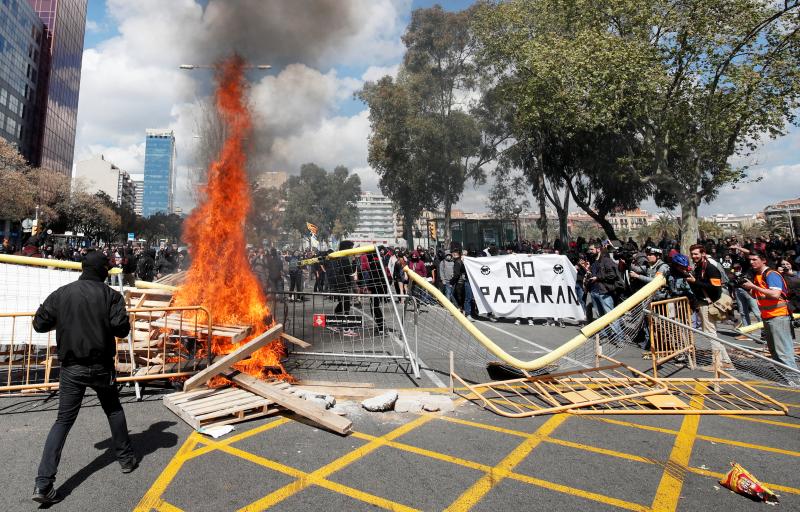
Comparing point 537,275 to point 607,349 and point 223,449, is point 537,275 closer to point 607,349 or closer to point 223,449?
point 607,349

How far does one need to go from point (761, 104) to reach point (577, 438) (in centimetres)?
1678

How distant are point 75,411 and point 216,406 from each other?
4.58ft

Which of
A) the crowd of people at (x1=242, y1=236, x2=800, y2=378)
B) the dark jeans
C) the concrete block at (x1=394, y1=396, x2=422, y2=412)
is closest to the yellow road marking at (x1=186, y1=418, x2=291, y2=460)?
the dark jeans

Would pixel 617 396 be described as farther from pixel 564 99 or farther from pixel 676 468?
pixel 564 99

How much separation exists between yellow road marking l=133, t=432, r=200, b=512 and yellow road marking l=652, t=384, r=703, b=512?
3497 mm

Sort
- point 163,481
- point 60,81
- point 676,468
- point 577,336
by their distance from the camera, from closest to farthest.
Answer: point 163,481 < point 676,468 < point 577,336 < point 60,81

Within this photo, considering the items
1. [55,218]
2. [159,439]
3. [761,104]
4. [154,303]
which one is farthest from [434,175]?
[55,218]

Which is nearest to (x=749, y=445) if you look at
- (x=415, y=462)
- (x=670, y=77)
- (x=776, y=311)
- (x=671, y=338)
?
(x=671, y=338)

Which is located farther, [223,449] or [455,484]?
[223,449]

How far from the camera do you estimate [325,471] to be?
3396mm

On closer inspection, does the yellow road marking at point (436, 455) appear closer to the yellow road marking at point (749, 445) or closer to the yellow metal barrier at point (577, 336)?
the yellow metal barrier at point (577, 336)

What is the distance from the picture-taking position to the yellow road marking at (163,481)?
2.92 meters

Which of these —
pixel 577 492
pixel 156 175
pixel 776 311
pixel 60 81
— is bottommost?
pixel 577 492

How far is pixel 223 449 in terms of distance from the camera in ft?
12.4
